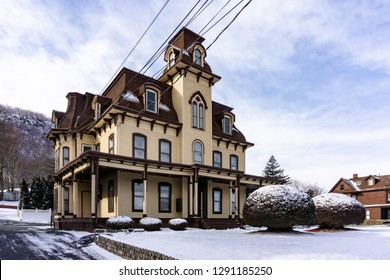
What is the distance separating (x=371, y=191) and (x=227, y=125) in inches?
1235

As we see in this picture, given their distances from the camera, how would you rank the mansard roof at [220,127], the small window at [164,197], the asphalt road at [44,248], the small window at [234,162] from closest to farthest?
the asphalt road at [44,248]
the small window at [164,197]
the mansard roof at [220,127]
the small window at [234,162]

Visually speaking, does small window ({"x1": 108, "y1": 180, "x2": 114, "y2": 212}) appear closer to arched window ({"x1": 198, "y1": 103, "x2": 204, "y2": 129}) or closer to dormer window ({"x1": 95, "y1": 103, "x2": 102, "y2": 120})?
dormer window ({"x1": 95, "y1": 103, "x2": 102, "y2": 120})

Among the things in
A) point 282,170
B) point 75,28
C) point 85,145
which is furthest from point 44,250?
point 282,170

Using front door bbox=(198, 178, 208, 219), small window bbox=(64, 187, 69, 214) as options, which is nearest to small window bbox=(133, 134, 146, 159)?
front door bbox=(198, 178, 208, 219)

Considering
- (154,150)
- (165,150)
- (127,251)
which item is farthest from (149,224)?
(127,251)

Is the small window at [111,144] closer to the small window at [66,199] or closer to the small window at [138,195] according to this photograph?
the small window at [138,195]

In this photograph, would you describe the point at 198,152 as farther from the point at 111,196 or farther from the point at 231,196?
the point at 111,196

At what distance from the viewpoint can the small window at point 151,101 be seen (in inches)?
843

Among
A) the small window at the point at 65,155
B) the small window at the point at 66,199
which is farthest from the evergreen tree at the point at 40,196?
the small window at the point at 65,155

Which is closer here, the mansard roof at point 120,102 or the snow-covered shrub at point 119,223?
the snow-covered shrub at point 119,223

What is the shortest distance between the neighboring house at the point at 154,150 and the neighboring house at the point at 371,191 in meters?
28.8

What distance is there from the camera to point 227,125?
2670 cm

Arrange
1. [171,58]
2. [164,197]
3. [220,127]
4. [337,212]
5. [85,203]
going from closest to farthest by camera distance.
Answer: [337,212]
[164,197]
[85,203]
[171,58]
[220,127]
